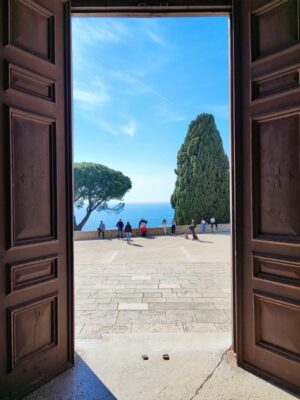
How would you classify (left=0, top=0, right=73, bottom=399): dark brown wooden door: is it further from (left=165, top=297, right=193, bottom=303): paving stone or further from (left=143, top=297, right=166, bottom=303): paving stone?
(left=165, top=297, right=193, bottom=303): paving stone

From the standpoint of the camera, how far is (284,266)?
244 cm

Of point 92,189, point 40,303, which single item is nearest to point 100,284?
point 40,303

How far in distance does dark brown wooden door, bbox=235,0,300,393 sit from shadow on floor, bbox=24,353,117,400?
1353mm

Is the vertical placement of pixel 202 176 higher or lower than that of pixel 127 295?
higher

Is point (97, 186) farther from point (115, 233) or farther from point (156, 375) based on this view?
point (156, 375)

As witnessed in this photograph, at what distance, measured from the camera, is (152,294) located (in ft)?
17.9

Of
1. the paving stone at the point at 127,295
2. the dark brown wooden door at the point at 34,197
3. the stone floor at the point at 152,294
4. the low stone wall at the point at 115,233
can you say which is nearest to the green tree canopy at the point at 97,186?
the low stone wall at the point at 115,233

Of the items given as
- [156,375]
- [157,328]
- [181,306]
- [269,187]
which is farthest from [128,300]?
[269,187]

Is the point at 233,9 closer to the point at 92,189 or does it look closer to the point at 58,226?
the point at 58,226

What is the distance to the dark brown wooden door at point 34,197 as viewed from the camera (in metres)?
2.27

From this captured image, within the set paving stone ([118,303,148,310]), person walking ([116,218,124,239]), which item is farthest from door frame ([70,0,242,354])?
person walking ([116,218,124,239])

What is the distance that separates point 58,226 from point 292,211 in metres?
2.10

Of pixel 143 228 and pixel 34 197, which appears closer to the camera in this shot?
pixel 34 197

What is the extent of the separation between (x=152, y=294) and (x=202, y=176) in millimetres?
18866
